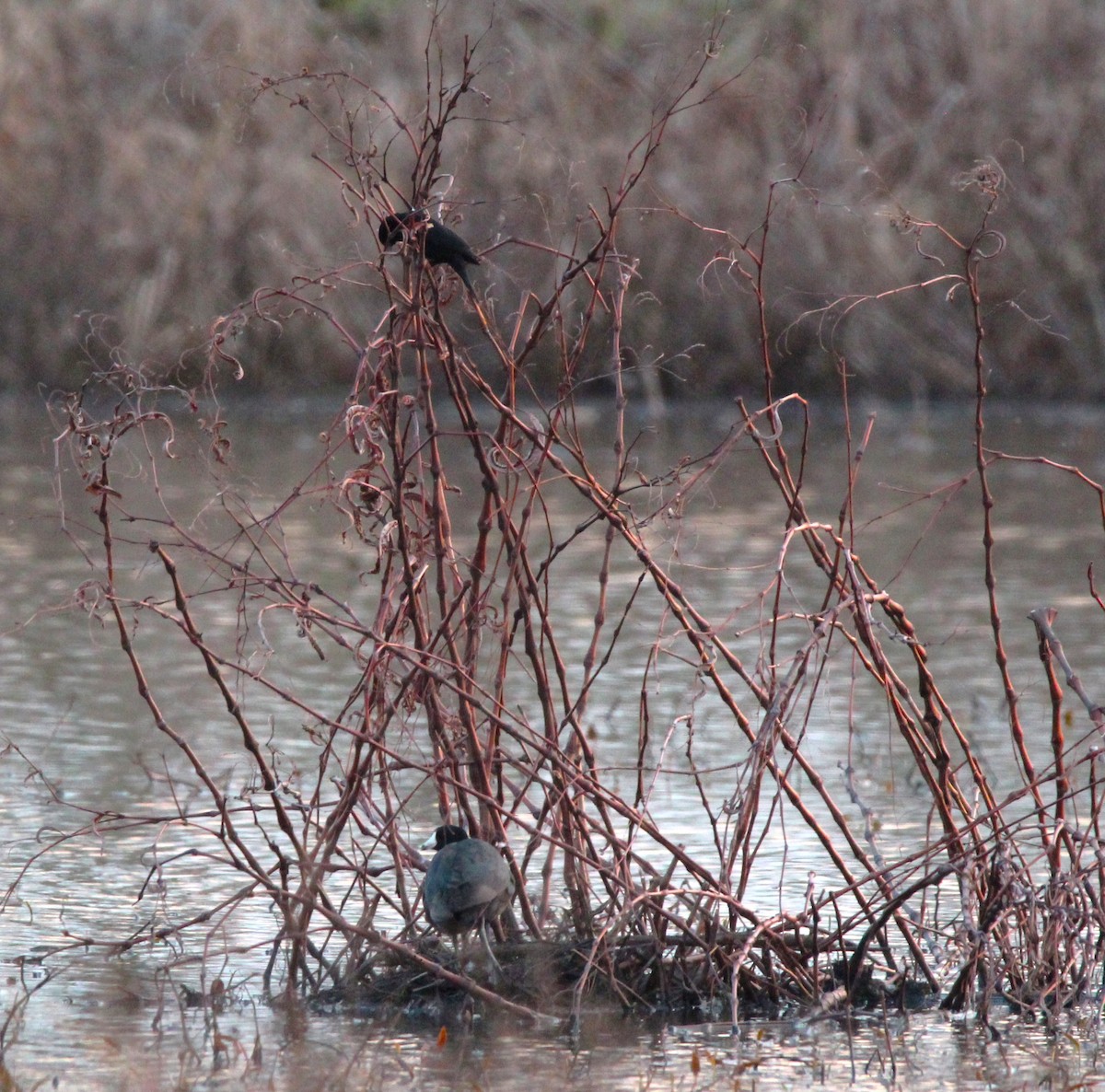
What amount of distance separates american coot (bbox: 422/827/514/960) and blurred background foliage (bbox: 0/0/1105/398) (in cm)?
928

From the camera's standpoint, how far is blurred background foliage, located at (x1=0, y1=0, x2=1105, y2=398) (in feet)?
42.9

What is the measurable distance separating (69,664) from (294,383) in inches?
298

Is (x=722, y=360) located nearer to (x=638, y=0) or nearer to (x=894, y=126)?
(x=894, y=126)

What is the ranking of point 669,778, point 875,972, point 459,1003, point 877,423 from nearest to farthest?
point 459,1003
point 875,972
point 669,778
point 877,423

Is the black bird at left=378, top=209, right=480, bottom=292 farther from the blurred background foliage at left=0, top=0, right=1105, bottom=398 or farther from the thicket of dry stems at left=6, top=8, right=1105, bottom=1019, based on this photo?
the blurred background foliage at left=0, top=0, right=1105, bottom=398

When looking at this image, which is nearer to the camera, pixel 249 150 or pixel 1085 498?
Result: pixel 1085 498

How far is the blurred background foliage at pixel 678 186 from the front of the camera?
13.1m

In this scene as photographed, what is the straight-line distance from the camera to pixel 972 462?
10414 millimetres

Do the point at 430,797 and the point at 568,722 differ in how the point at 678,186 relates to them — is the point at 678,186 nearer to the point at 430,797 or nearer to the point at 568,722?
the point at 430,797

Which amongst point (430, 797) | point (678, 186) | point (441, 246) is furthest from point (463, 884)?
point (678, 186)

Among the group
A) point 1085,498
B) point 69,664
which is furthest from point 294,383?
point 69,664

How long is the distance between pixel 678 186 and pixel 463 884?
421 inches

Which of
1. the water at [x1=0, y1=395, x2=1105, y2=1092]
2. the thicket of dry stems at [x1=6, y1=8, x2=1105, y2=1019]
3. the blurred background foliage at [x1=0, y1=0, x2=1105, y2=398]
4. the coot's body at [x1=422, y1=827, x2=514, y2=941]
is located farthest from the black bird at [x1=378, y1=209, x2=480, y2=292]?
the blurred background foliage at [x1=0, y1=0, x2=1105, y2=398]

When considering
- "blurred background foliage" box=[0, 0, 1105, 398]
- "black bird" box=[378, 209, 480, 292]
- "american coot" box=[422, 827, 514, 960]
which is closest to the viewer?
"american coot" box=[422, 827, 514, 960]
